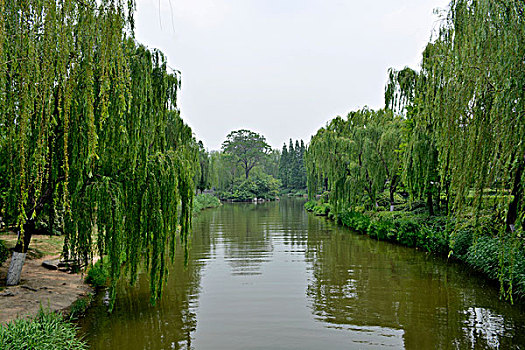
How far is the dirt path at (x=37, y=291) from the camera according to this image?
532cm

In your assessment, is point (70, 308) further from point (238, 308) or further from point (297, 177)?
point (297, 177)

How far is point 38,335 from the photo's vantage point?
4.35 m

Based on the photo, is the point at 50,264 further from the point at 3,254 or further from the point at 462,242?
the point at 462,242

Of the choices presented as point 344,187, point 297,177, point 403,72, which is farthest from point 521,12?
point 297,177

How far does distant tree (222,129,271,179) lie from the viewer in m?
56.3

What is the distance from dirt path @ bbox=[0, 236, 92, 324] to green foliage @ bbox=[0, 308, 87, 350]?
0.39 metres

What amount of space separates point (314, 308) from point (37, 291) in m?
4.91

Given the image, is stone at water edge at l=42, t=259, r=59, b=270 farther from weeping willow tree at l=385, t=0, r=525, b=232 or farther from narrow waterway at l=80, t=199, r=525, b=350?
weeping willow tree at l=385, t=0, r=525, b=232

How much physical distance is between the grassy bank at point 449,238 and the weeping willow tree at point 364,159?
44.2 inches

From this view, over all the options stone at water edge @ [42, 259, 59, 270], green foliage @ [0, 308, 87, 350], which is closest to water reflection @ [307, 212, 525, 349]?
green foliage @ [0, 308, 87, 350]

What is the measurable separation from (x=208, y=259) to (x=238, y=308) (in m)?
4.54

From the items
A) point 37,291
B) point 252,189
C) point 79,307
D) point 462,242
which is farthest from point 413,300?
point 252,189

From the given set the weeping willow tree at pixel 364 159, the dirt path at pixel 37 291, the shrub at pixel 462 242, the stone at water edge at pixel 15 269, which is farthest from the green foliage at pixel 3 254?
the weeping willow tree at pixel 364 159

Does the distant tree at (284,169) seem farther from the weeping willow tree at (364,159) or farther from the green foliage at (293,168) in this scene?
the weeping willow tree at (364,159)
